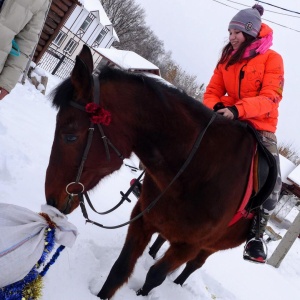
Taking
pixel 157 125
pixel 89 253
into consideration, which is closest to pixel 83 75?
pixel 157 125

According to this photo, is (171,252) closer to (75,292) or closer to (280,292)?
(75,292)

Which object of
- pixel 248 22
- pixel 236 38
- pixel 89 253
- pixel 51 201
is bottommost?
pixel 89 253

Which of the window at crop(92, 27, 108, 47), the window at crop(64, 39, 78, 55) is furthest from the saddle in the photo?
the window at crop(92, 27, 108, 47)

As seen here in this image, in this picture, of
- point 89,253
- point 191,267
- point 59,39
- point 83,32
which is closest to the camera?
point 89,253

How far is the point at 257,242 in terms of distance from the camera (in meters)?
2.84

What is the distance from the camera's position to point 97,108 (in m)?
1.60

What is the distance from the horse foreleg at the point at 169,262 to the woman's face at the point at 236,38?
6.26ft

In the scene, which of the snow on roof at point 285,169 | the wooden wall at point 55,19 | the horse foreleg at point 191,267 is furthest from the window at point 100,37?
the horse foreleg at point 191,267

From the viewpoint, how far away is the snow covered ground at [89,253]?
2.58 metres

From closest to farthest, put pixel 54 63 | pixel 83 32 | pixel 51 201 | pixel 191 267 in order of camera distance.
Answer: pixel 51 201, pixel 191 267, pixel 54 63, pixel 83 32

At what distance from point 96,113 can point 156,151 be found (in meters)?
0.51

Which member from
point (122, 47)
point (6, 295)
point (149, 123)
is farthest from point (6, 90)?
point (122, 47)

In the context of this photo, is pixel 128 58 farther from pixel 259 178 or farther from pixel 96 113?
pixel 96 113

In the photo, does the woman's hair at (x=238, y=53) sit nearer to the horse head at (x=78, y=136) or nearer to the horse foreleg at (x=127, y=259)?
the horse head at (x=78, y=136)
